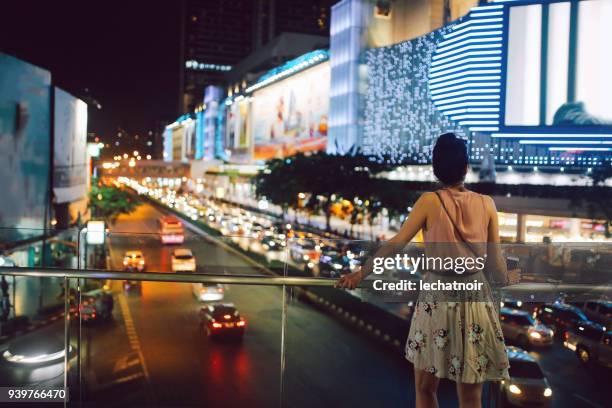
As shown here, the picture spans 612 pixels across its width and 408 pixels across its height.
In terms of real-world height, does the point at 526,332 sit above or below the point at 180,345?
below

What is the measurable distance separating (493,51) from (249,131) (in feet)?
170

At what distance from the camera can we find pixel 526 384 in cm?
988

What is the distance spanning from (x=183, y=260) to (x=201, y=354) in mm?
2617

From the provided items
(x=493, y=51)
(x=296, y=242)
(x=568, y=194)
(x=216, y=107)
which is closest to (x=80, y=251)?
(x=296, y=242)

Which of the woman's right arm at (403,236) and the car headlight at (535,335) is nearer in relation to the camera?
the woman's right arm at (403,236)

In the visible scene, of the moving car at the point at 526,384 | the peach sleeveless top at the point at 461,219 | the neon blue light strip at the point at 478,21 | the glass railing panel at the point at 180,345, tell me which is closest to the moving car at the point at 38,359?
the glass railing panel at the point at 180,345

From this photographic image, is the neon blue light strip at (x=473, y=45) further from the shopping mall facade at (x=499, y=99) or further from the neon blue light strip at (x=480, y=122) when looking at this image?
the neon blue light strip at (x=480, y=122)

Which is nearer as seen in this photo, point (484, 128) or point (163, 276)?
point (163, 276)

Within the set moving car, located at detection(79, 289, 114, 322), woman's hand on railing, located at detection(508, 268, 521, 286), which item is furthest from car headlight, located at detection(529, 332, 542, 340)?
woman's hand on railing, located at detection(508, 268, 521, 286)

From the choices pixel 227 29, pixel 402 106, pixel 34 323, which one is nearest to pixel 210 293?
pixel 34 323

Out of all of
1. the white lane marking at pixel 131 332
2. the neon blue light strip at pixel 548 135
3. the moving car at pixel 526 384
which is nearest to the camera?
the white lane marking at pixel 131 332

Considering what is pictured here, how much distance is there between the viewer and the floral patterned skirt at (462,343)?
Answer: 2822 mm

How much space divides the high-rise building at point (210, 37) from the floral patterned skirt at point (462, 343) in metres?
151

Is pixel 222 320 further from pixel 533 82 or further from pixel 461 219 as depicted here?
pixel 533 82
